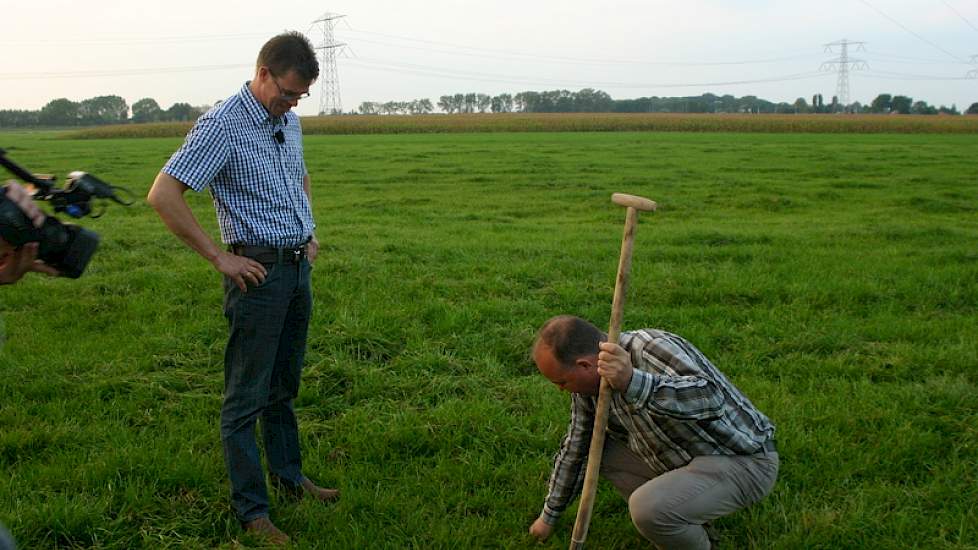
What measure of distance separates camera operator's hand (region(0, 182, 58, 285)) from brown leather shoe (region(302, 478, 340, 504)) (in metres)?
1.94

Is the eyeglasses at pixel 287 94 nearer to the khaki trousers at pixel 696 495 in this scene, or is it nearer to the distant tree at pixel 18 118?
the khaki trousers at pixel 696 495

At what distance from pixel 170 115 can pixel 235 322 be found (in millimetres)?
82487

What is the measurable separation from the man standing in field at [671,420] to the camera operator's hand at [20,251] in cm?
176

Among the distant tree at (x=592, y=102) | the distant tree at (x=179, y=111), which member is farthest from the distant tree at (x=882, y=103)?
the distant tree at (x=179, y=111)

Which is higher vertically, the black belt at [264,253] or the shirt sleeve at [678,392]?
the black belt at [264,253]

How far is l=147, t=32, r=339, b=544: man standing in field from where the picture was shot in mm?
3328

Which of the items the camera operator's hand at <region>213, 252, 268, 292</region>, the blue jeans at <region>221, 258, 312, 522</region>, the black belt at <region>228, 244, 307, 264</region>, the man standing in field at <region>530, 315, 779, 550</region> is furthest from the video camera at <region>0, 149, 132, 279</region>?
the man standing in field at <region>530, 315, 779, 550</region>

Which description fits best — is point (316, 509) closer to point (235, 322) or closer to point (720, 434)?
point (235, 322)

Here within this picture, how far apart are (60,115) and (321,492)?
288 ft

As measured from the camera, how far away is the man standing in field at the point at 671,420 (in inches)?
121

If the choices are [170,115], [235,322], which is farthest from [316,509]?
[170,115]

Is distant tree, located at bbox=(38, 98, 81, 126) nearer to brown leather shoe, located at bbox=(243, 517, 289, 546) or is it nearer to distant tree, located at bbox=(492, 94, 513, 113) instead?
distant tree, located at bbox=(492, 94, 513, 113)

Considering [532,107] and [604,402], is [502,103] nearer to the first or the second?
[532,107]

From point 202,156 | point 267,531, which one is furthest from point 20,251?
point 267,531
